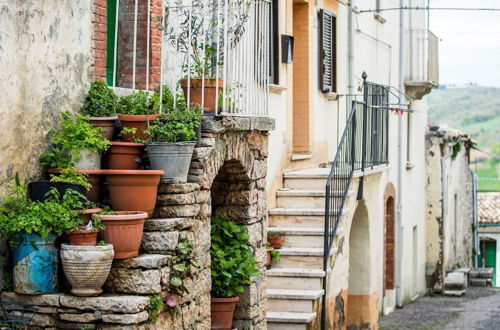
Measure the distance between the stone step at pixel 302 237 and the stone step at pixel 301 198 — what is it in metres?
0.65

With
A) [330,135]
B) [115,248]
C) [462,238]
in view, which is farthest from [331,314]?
[462,238]

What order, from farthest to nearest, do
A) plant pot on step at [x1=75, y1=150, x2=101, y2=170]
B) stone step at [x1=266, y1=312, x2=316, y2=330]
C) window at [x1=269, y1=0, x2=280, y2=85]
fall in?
window at [x1=269, y1=0, x2=280, y2=85] < stone step at [x1=266, y1=312, x2=316, y2=330] < plant pot on step at [x1=75, y1=150, x2=101, y2=170]

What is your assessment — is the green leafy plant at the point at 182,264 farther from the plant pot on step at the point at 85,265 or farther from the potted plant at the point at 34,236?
the potted plant at the point at 34,236

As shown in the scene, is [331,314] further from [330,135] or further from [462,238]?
[462,238]

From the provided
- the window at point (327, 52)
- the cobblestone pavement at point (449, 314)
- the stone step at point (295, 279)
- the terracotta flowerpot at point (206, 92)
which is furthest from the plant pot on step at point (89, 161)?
the cobblestone pavement at point (449, 314)

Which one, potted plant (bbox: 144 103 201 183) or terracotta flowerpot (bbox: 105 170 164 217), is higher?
potted plant (bbox: 144 103 201 183)

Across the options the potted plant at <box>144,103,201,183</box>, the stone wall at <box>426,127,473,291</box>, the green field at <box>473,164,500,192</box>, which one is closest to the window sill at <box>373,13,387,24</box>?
the stone wall at <box>426,127,473,291</box>

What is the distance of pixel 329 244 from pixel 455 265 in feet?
56.1

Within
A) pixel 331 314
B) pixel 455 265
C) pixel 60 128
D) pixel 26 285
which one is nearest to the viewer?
pixel 26 285

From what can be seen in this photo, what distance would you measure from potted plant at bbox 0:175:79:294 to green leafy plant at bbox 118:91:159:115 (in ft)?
4.60

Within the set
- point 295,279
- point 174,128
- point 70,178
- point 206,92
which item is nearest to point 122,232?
point 70,178

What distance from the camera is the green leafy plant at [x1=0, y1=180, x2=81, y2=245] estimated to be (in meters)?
7.52

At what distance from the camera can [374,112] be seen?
679 inches

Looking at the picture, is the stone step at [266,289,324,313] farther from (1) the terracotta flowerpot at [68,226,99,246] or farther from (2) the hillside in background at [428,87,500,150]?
(2) the hillside in background at [428,87,500,150]
